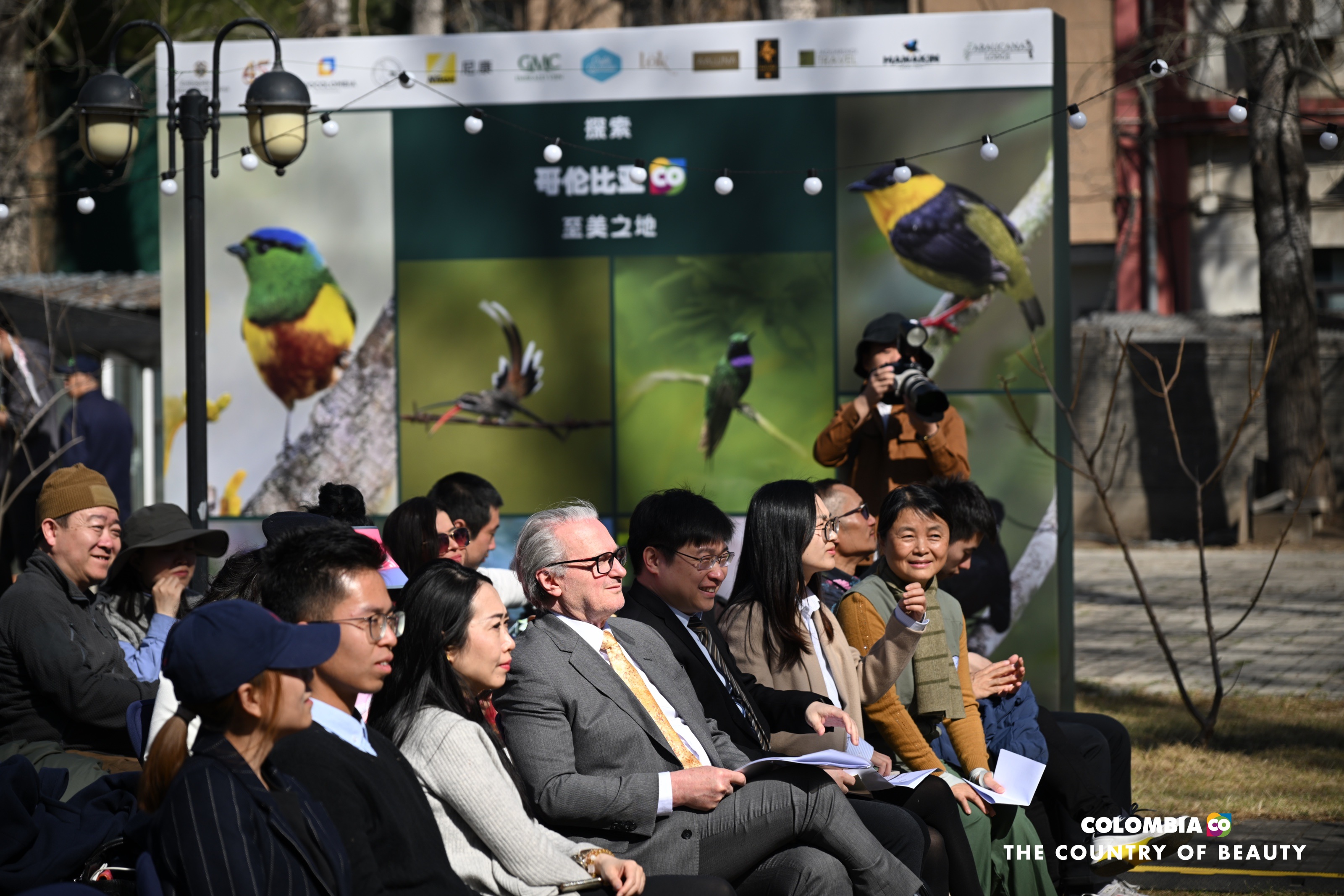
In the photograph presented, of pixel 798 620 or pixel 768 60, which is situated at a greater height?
pixel 768 60

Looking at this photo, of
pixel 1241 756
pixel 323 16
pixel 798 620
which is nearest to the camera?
pixel 798 620

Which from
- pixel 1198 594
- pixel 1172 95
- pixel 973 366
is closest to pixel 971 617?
pixel 973 366

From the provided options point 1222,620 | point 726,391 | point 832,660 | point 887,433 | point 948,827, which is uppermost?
point 726,391

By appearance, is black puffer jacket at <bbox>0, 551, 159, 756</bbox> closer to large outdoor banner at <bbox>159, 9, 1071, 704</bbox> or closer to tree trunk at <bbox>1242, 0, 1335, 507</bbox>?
large outdoor banner at <bbox>159, 9, 1071, 704</bbox>

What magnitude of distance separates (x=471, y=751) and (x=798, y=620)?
1576 millimetres

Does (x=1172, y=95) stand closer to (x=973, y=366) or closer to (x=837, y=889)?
(x=973, y=366)

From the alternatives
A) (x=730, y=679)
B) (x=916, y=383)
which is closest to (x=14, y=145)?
(x=916, y=383)

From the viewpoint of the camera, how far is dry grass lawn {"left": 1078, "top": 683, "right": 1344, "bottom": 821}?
6.02 metres

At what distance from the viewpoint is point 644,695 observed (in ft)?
12.2

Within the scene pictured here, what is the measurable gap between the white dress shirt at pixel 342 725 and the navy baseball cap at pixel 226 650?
0.35 meters

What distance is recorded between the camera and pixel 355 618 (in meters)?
2.90

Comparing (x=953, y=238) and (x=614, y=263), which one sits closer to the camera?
(x=953, y=238)

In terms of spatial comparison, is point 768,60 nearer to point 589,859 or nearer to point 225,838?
point 589,859

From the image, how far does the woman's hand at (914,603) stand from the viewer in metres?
4.25
